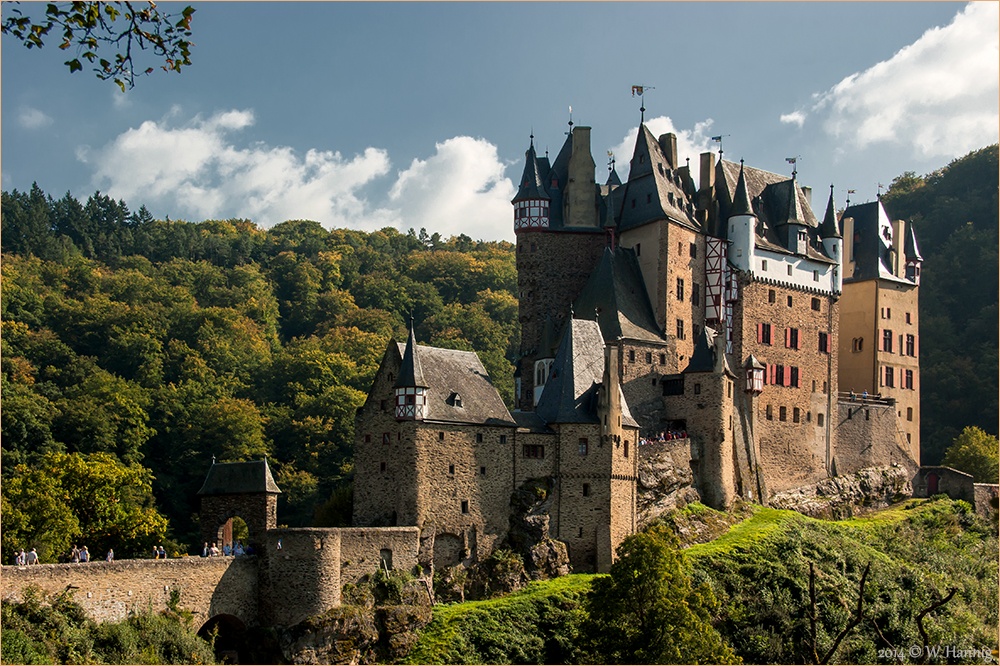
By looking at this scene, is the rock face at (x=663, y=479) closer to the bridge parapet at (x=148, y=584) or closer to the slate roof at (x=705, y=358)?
the slate roof at (x=705, y=358)

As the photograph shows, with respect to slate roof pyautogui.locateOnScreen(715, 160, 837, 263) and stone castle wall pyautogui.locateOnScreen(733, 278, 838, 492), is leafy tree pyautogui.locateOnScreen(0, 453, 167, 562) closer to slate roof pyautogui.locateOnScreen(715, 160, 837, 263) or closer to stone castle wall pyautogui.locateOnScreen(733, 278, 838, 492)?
stone castle wall pyautogui.locateOnScreen(733, 278, 838, 492)

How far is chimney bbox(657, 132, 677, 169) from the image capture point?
64250 mm

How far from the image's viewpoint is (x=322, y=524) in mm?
52344

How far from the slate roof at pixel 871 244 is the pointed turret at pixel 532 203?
19.1 meters

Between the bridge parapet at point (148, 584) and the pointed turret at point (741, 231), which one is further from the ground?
the pointed turret at point (741, 231)

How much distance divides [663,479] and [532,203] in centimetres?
1424

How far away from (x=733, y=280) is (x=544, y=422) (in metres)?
14.8

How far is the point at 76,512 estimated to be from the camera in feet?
176

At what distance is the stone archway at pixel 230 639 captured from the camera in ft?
143

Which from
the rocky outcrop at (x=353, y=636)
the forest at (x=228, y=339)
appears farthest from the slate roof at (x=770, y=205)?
the rocky outcrop at (x=353, y=636)

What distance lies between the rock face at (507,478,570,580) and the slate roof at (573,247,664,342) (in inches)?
378

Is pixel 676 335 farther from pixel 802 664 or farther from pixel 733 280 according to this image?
pixel 802 664

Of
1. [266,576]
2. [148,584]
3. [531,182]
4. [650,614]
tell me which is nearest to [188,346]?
[531,182]

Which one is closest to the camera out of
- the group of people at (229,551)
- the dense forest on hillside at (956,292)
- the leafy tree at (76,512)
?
the group of people at (229,551)
